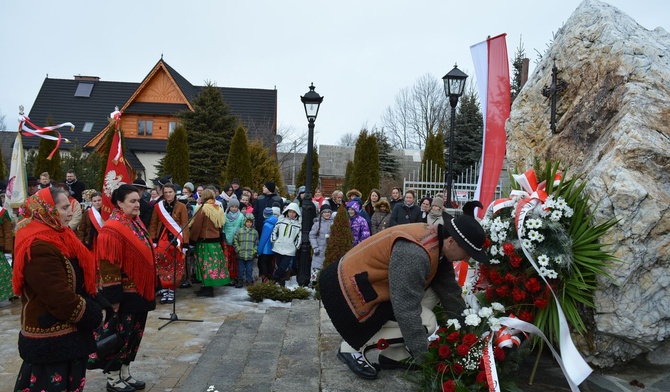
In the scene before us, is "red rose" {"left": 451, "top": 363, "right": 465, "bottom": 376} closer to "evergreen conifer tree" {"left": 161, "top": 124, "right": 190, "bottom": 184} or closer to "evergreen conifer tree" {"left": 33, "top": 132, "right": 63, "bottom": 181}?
"evergreen conifer tree" {"left": 161, "top": 124, "right": 190, "bottom": 184}

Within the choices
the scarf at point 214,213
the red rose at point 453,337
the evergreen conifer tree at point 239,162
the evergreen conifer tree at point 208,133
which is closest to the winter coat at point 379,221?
the scarf at point 214,213

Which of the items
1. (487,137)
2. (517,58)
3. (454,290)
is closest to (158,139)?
(517,58)

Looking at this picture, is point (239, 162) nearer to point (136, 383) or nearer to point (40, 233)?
point (136, 383)

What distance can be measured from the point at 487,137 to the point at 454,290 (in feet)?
13.3

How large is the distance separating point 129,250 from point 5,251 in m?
4.77

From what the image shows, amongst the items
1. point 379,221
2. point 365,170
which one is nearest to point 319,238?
point 379,221

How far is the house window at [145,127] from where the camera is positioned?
3238 centimetres

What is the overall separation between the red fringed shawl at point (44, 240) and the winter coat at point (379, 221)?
7123 millimetres

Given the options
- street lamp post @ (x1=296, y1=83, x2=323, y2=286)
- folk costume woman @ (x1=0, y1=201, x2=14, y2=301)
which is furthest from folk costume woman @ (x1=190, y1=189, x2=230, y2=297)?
folk costume woman @ (x1=0, y1=201, x2=14, y2=301)

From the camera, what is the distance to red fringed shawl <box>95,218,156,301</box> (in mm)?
4535

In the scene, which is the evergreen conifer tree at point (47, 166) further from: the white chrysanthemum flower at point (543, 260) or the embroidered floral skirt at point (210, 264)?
the white chrysanthemum flower at point (543, 260)

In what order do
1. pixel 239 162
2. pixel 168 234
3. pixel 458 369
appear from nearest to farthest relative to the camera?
1. pixel 458 369
2. pixel 168 234
3. pixel 239 162

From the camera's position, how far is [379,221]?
10320 millimetres

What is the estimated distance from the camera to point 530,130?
554 cm
